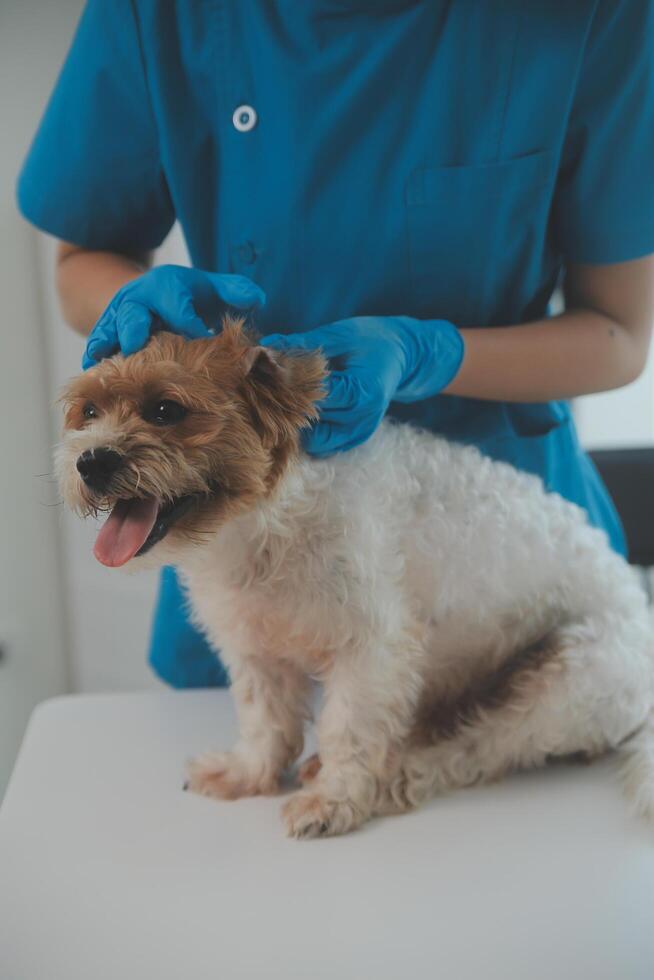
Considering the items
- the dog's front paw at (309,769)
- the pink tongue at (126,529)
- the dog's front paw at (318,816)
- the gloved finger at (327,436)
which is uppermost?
the gloved finger at (327,436)

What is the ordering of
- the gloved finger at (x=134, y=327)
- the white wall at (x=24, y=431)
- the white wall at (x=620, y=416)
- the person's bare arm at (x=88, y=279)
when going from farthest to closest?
1. the white wall at (x=620, y=416)
2. the white wall at (x=24, y=431)
3. the person's bare arm at (x=88, y=279)
4. the gloved finger at (x=134, y=327)

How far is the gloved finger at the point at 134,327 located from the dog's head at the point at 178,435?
0.03 m

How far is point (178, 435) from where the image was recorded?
81 centimetres

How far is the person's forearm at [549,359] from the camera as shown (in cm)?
108

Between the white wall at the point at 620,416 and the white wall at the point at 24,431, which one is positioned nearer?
the white wall at the point at 24,431

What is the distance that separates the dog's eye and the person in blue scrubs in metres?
0.15

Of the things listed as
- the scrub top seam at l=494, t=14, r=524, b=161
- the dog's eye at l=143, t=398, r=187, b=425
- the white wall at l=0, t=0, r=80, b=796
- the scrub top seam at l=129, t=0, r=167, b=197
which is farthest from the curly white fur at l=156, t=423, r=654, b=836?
the white wall at l=0, t=0, r=80, b=796

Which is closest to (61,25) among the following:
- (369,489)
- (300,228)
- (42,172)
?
(42,172)

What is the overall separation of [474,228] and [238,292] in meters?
0.33

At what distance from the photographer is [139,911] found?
2.71 feet

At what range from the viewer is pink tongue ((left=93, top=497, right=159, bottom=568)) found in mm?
797

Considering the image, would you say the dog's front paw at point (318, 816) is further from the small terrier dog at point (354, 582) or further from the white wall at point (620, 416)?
the white wall at point (620, 416)

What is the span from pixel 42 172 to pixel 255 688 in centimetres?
73

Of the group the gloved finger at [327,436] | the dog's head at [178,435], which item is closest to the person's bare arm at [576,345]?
the gloved finger at [327,436]
